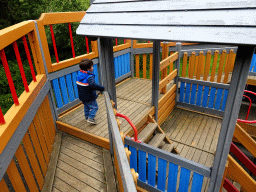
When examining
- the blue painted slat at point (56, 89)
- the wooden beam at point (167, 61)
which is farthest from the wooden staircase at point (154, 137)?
the blue painted slat at point (56, 89)

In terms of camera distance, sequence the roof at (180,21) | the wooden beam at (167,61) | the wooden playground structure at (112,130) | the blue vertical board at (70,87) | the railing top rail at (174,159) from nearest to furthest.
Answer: the roof at (180,21) < the wooden playground structure at (112,130) < the railing top rail at (174,159) < the blue vertical board at (70,87) < the wooden beam at (167,61)

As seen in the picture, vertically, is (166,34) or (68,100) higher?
(166,34)

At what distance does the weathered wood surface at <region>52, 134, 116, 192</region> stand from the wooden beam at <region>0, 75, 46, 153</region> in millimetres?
1193

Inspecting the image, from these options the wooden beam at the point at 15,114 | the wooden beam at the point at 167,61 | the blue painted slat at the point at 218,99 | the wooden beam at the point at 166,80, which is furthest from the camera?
the blue painted slat at the point at 218,99

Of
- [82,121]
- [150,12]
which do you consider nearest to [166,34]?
[150,12]

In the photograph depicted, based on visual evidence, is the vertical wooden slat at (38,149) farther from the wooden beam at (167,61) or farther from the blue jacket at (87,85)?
the wooden beam at (167,61)

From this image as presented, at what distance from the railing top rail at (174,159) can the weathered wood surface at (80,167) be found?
611 millimetres

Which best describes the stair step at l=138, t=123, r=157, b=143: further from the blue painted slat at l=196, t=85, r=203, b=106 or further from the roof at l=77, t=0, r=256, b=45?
the roof at l=77, t=0, r=256, b=45

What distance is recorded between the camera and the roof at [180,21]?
1185mm

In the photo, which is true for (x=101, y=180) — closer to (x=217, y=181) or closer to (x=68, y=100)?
(x=217, y=181)

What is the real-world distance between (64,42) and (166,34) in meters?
8.89

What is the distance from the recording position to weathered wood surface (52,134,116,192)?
2.60m

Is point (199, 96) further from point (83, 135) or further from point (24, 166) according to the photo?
point (24, 166)

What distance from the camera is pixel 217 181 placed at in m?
2.12
